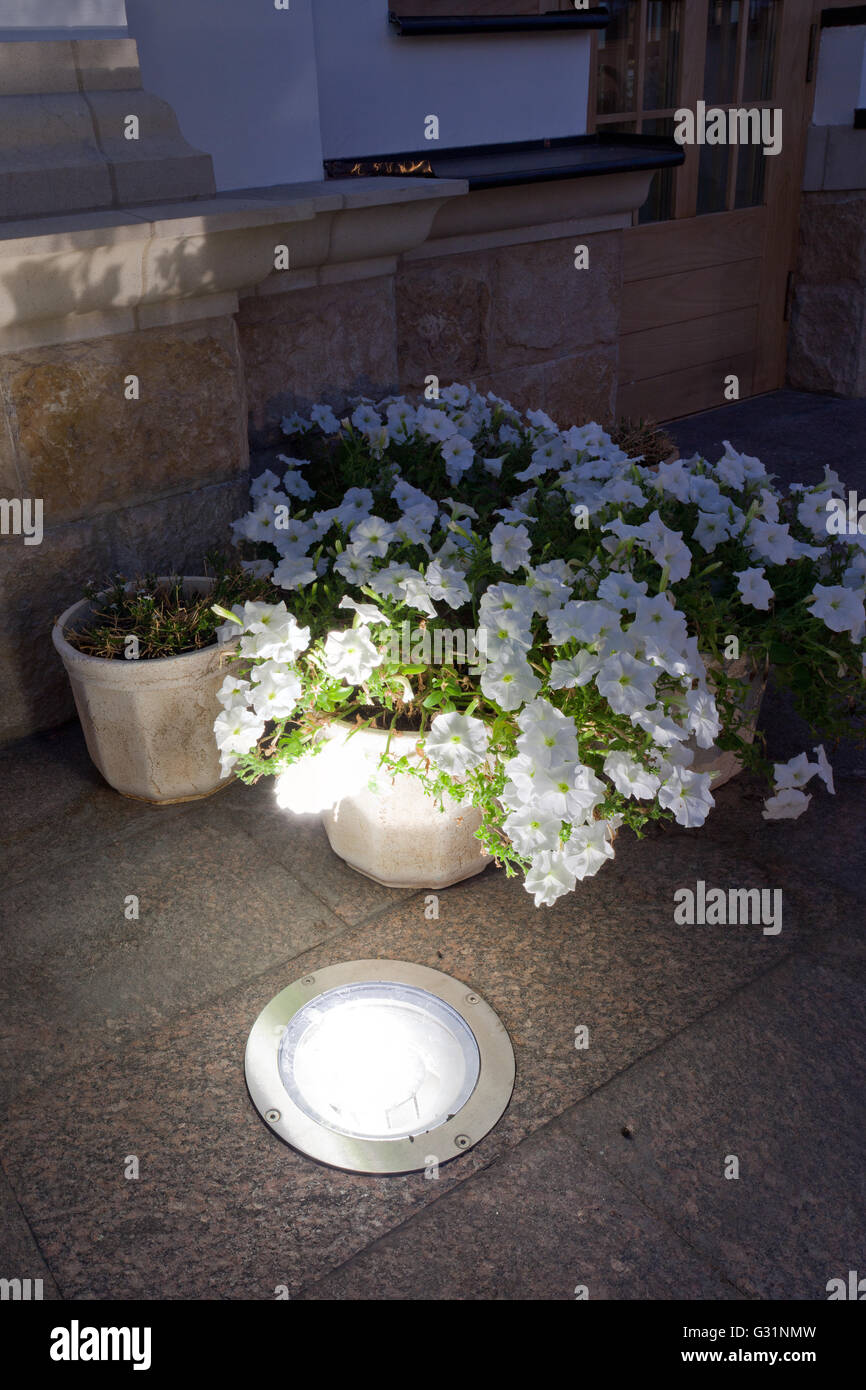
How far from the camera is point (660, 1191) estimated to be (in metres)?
1.76

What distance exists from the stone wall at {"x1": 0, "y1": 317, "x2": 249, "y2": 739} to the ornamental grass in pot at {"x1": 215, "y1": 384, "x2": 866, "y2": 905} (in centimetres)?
43

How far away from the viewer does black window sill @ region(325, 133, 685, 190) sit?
3.38m

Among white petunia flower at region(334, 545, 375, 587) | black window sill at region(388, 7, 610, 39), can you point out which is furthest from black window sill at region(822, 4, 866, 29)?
white petunia flower at region(334, 545, 375, 587)

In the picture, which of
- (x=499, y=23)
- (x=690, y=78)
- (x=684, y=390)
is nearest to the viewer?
(x=499, y=23)

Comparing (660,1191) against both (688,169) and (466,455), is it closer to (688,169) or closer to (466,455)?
(466,455)

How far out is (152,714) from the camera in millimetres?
2533

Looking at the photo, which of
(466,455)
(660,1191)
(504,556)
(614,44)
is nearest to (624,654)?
(504,556)

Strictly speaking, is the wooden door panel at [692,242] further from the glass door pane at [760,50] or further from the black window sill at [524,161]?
the black window sill at [524,161]

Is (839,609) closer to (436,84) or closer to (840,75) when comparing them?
(436,84)

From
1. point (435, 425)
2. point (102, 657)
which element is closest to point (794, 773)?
point (435, 425)

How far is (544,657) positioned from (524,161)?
249 cm

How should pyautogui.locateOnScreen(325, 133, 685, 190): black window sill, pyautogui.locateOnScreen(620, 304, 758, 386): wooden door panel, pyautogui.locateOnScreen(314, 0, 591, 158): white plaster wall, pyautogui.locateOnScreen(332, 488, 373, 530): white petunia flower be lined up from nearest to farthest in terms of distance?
pyautogui.locateOnScreen(332, 488, 373, 530): white petunia flower
pyautogui.locateOnScreen(325, 133, 685, 190): black window sill
pyautogui.locateOnScreen(314, 0, 591, 158): white plaster wall
pyautogui.locateOnScreen(620, 304, 758, 386): wooden door panel

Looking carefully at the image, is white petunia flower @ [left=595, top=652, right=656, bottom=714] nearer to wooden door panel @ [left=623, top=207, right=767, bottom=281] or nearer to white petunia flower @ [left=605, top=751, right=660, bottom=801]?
white petunia flower @ [left=605, top=751, right=660, bottom=801]
